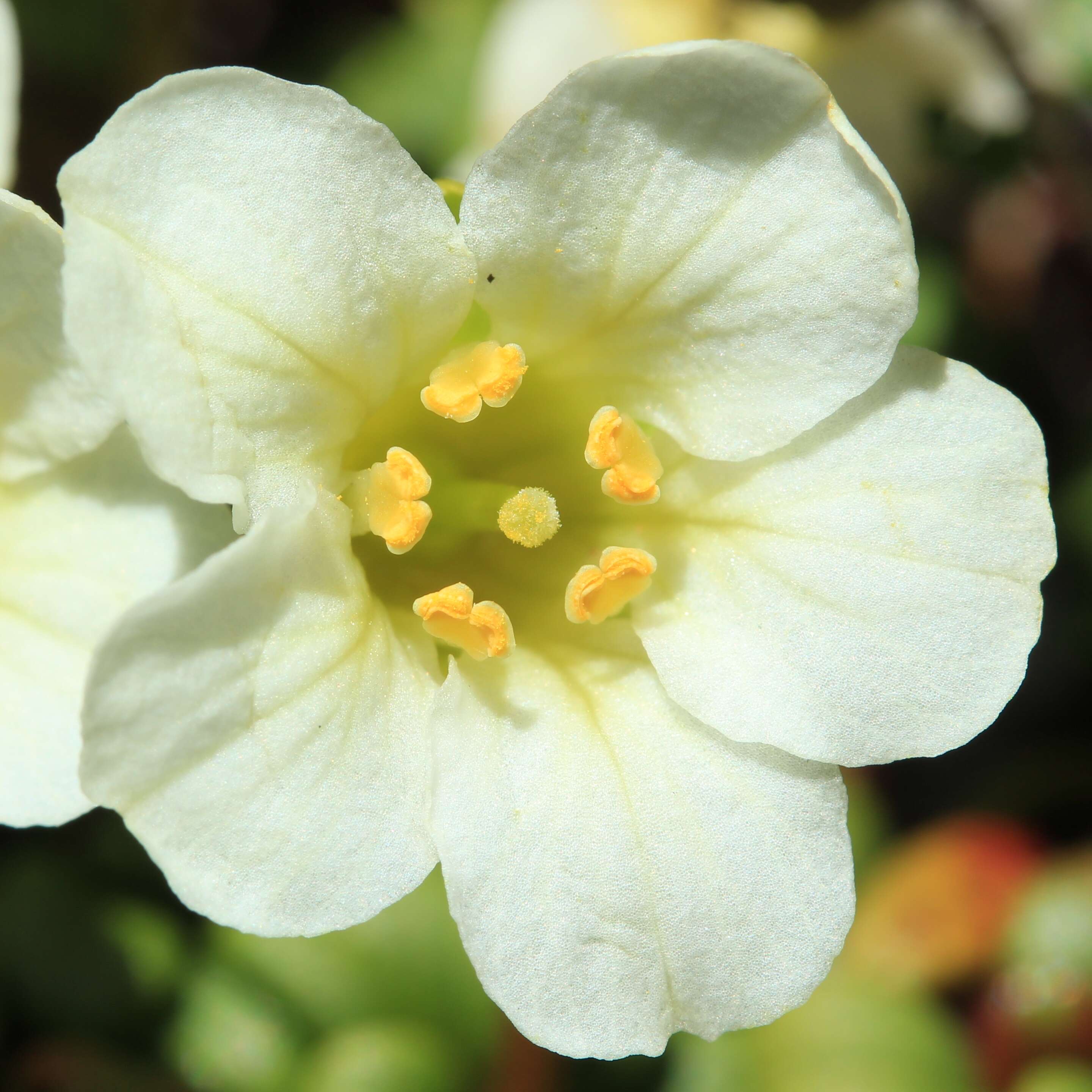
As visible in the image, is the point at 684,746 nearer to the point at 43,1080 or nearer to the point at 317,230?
the point at 317,230

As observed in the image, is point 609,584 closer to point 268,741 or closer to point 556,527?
point 556,527

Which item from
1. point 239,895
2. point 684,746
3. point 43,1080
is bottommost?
point 43,1080

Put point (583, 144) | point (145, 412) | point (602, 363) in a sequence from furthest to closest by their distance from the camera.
→ point (602, 363), point (583, 144), point (145, 412)

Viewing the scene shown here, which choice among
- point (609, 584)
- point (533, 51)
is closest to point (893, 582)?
point (609, 584)

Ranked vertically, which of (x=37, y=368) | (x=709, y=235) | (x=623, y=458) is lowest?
(x=37, y=368)

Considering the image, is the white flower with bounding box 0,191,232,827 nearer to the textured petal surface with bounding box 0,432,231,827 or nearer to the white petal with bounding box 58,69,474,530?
the textured petal surface with bounding box 0,432,231,827

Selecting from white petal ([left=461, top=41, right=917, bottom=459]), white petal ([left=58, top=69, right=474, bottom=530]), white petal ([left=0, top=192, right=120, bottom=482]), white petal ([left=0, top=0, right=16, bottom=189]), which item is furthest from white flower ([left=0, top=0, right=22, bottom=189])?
white petal ([left=461, top=41, right=917, bottom=459])

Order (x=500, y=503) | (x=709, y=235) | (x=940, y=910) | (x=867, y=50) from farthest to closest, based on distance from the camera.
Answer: (x=867, y=50), (x=940, y=910), (x=500, y=503), (x=709, y=235)

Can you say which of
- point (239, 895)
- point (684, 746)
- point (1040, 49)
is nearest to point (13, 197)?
point (239, 895)
